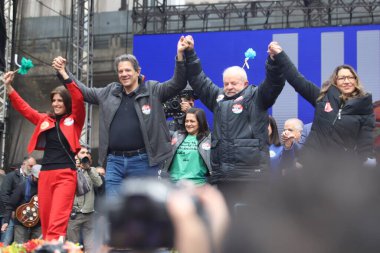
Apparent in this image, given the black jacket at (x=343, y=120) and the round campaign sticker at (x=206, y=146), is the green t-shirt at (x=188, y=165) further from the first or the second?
the black jacket at (x=343, y=120)

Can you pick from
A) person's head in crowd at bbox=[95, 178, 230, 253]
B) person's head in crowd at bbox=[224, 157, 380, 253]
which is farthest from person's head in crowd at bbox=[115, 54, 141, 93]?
person's head in crowd at bbox=[224, 157, 380, 253]

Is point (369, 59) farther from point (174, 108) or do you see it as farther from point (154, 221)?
point (154, 221)

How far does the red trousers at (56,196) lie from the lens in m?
4.93

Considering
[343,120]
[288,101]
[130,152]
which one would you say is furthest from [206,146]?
[288,101]

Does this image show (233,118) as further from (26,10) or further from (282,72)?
(26,10)

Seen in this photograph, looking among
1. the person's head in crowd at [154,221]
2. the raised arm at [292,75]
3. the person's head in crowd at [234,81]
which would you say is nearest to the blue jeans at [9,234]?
the person's head in crowd at [234,81]

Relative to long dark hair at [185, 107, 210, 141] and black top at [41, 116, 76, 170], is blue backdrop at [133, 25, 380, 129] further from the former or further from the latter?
black top at [41, 116, 76, 170]

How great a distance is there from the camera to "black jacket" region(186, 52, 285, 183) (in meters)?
4.36

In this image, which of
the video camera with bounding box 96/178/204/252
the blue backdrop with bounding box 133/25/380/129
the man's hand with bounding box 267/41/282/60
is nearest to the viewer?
the video camera with bounding box 96/178/204/252

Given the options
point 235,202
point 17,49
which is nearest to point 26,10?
point 17,49

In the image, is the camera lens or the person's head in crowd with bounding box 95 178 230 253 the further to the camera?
the camera lens

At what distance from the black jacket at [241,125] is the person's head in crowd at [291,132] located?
994mm

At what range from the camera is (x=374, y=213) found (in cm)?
133

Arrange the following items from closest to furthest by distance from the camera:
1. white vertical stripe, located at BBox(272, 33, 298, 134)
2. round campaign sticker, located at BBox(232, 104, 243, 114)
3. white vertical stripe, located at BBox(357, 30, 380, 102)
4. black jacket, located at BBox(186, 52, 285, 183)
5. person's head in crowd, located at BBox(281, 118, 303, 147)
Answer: black jacket, located at BBox(186, 52, 285, 183), round campaign sticker, located at BBox(232, 104, 243, 114), person's head in crowd, located at BBox(281, 118, 303, 147), white vertical stripe, located at BBox(357, 30, 380, 102), white vertical stripe, located at BBox(272, 33, 298, 134)
